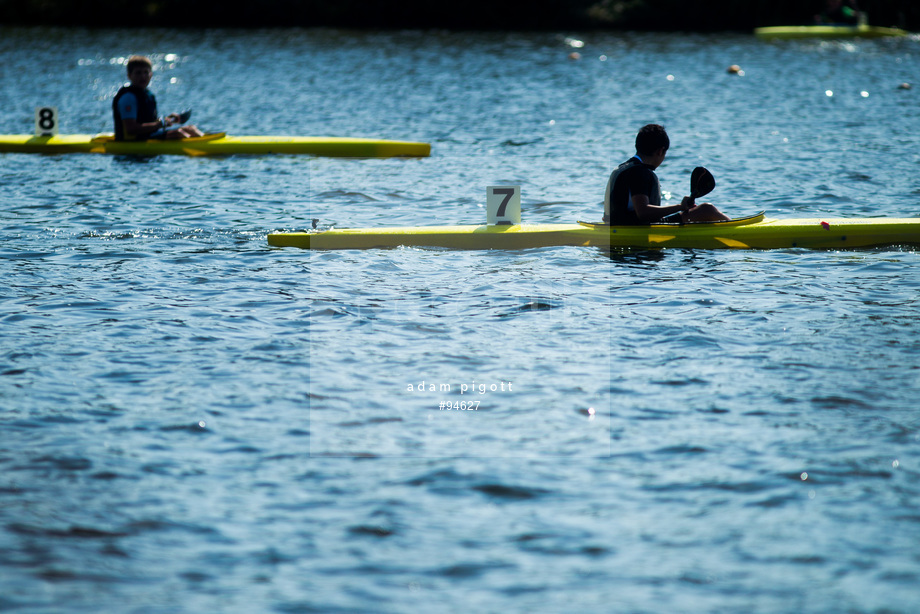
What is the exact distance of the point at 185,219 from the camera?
11273mm

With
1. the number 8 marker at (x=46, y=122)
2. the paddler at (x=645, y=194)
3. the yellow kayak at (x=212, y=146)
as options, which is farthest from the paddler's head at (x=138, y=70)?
the paddler at (x=645, y=194)

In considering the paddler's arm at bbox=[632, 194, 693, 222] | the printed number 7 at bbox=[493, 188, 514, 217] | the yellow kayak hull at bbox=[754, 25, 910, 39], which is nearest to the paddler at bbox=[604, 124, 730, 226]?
the paddler's arm at bbox=[632, 194, 693, 222]

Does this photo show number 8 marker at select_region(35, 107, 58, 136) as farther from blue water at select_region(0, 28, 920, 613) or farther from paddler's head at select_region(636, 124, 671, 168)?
paddler's head at select_region(636, 124, 671, 168)

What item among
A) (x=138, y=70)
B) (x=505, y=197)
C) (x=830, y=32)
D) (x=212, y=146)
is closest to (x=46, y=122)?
(x=138, y=70)

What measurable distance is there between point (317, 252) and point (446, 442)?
15.1ft

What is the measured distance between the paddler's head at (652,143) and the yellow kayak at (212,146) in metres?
6.95

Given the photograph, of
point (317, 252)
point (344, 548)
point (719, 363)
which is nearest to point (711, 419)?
point (719, 363)

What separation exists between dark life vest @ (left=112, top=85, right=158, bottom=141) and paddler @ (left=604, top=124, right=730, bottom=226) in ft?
26.0

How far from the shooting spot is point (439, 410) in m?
5.88

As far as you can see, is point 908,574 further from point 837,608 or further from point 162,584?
point 162,584

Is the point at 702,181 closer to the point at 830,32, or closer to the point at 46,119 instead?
the point at 46,119

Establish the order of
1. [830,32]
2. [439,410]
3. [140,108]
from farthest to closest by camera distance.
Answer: [830,32]
[140,108]
[439,410]

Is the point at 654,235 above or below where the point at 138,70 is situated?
below

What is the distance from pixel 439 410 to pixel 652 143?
4118mm
